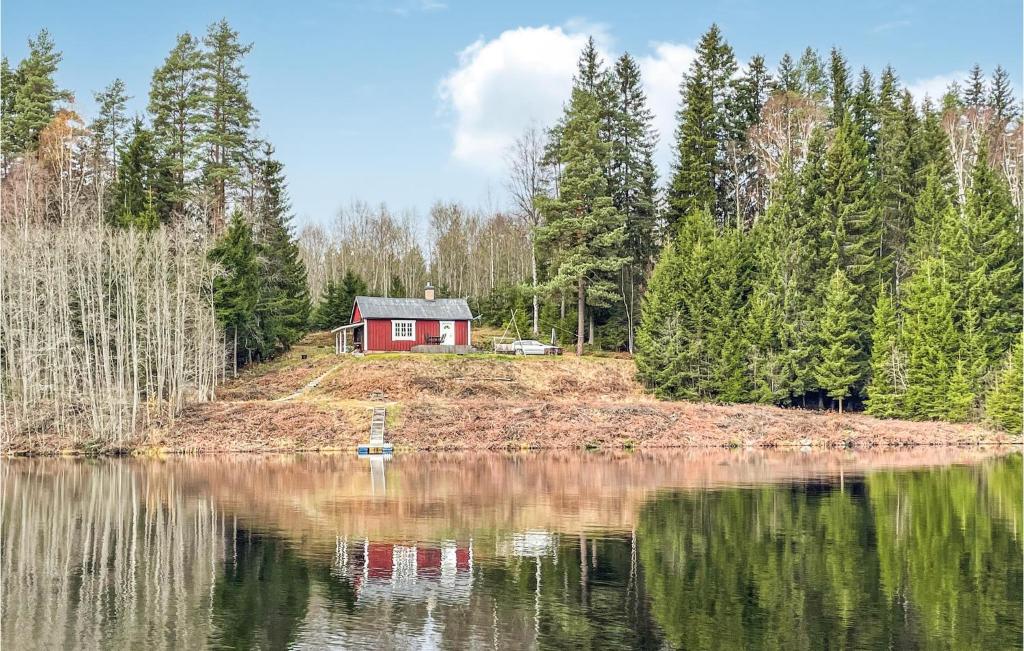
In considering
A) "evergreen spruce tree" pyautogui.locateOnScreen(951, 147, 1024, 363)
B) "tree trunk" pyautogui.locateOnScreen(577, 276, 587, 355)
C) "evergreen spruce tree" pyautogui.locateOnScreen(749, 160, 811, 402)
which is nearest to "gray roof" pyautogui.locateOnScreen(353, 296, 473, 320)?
"tree trunk" pyautogui.locateOnScreen(577, 276, 587, 355)

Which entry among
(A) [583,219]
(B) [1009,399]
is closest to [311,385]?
(A) [583,219]

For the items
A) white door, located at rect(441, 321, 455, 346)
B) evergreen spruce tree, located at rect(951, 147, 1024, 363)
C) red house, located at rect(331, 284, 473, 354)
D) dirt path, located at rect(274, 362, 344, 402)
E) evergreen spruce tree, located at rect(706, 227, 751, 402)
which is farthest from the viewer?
white door, located at rect(441, 321, 455, 346)

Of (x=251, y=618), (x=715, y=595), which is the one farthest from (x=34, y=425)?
(x=715, y=595)

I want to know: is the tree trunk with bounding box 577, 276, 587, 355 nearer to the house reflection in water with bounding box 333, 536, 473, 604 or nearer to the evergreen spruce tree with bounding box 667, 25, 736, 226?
the evergreen spruce tree with bounding box 667, 25, 736, 226

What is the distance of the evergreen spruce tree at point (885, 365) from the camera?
47.6 metres

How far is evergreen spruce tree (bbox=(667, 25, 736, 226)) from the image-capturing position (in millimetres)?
59625

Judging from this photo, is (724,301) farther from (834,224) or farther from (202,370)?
(202,370)

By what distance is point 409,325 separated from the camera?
57906 mm

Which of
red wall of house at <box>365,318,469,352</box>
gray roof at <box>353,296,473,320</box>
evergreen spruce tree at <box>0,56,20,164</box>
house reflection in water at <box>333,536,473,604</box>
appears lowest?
house reflection in water at <box>333,536,473,604</box>

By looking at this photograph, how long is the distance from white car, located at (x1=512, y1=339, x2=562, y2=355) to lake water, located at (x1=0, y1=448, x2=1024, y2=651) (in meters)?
26.0

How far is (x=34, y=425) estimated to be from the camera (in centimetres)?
3925

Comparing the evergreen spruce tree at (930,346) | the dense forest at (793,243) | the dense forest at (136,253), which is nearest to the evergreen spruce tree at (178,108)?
the dense forest at (136,253)

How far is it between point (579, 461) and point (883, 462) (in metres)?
11.2

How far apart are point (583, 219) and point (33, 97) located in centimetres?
3935
